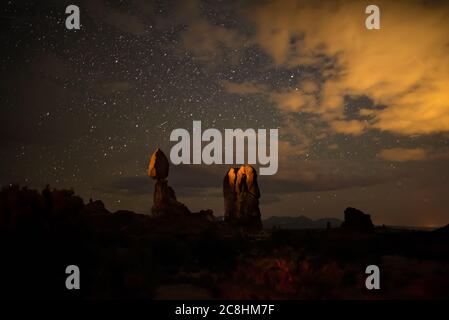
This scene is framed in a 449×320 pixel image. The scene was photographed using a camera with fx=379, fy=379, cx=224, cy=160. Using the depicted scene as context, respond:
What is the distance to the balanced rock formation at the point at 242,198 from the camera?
5469 cm

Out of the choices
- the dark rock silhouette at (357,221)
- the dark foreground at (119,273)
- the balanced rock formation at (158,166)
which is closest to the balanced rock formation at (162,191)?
the balanced rock formation at (158,166)

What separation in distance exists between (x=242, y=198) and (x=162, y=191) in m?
11.7

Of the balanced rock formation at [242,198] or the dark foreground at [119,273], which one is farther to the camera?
the balanced rock formation at [242,198]

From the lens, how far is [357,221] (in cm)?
4122

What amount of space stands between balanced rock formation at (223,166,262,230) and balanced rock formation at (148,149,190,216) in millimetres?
6918

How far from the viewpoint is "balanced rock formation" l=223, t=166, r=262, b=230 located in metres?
54.7

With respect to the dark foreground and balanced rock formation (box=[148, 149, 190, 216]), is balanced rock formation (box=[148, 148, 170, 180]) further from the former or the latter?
the dark foreground

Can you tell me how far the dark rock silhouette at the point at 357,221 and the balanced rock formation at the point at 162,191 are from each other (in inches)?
833

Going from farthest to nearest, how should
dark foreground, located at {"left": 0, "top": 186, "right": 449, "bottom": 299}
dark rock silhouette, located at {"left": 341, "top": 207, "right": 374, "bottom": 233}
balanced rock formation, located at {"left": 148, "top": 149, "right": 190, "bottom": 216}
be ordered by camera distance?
balanced rock formation, located at {"left": 148, "top": 149, "right": 190, "bottom": 216}, dark rock silhouette, located at {"left": 341, "top": 207, "right": 374, "bottom": 233}, dark foreground, located at {"left": 0, "top": 186, "right": 449, "bottom": 299}

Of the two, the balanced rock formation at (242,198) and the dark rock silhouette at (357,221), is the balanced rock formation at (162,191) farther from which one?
the dark rock silhouette at (357,221)

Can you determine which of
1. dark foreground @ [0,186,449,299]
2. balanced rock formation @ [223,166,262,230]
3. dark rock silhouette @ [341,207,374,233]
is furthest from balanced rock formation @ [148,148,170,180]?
dark foreground @ [0,186,449,299]

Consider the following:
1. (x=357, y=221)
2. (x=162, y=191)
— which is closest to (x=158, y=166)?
(x=162, y=191)

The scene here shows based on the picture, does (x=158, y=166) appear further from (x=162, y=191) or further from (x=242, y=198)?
(x=242, y=198)
